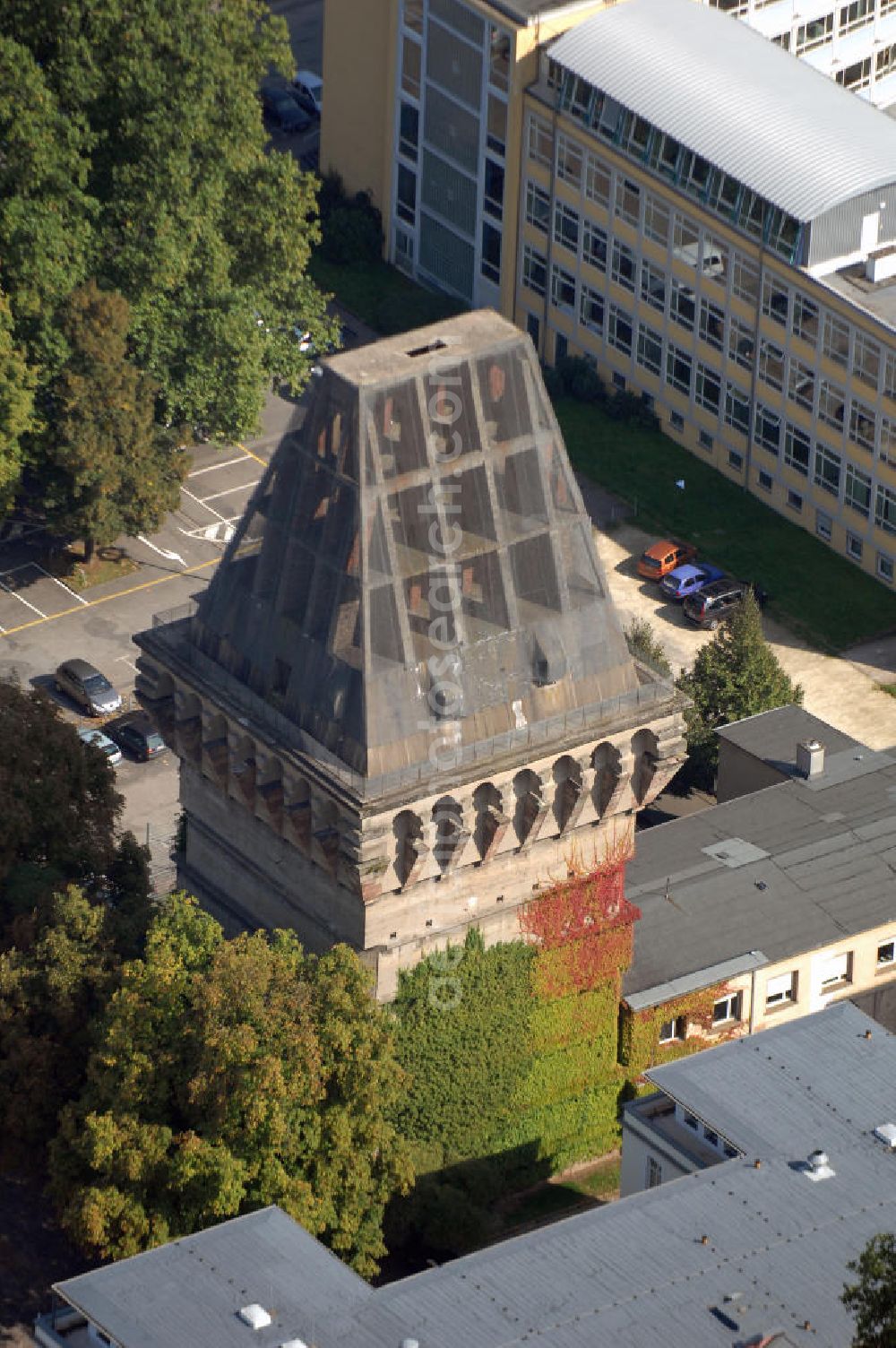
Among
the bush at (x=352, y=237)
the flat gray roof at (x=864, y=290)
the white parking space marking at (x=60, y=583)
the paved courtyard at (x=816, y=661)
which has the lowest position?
the paved courtyard at (x=816, y=661)

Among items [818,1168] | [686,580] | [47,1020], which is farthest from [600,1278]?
[686,580]

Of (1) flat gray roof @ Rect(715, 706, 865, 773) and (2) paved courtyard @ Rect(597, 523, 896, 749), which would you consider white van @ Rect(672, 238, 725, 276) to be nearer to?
(2) paved courtyard @ Rect(597, 523, 896, 749)

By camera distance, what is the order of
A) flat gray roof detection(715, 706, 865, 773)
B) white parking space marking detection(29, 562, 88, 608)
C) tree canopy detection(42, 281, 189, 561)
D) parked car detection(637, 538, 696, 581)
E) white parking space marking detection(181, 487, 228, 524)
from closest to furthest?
1. flat gray roof detection(715, 706, 865, 773)
2. tree canopy detection(42, 281, 189, 561)
3. white parking space marking detection(29, 562, 88, 608)
4. parked car detection(637, 538, 696, 581)
5. white parking space marking detection(181, 487, 228, 524)

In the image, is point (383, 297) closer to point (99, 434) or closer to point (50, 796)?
point (99, 434)

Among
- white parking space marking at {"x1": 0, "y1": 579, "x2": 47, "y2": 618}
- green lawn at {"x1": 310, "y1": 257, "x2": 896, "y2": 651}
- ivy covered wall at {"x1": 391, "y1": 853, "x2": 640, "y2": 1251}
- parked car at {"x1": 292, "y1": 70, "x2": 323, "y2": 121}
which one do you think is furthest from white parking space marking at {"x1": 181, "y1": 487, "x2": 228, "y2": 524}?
ivy covered wall at {"x1": 391, "y1": 853, "x2": 640, "y2": 1251}

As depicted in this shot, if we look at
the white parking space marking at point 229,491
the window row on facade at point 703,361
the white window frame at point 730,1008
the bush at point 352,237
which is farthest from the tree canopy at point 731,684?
the bush at point 352,237

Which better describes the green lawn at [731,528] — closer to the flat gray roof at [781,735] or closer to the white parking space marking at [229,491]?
the white parking space marking at [229,491]

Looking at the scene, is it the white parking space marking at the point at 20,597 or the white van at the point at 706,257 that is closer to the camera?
the white parking space marking at the point at 20,597
